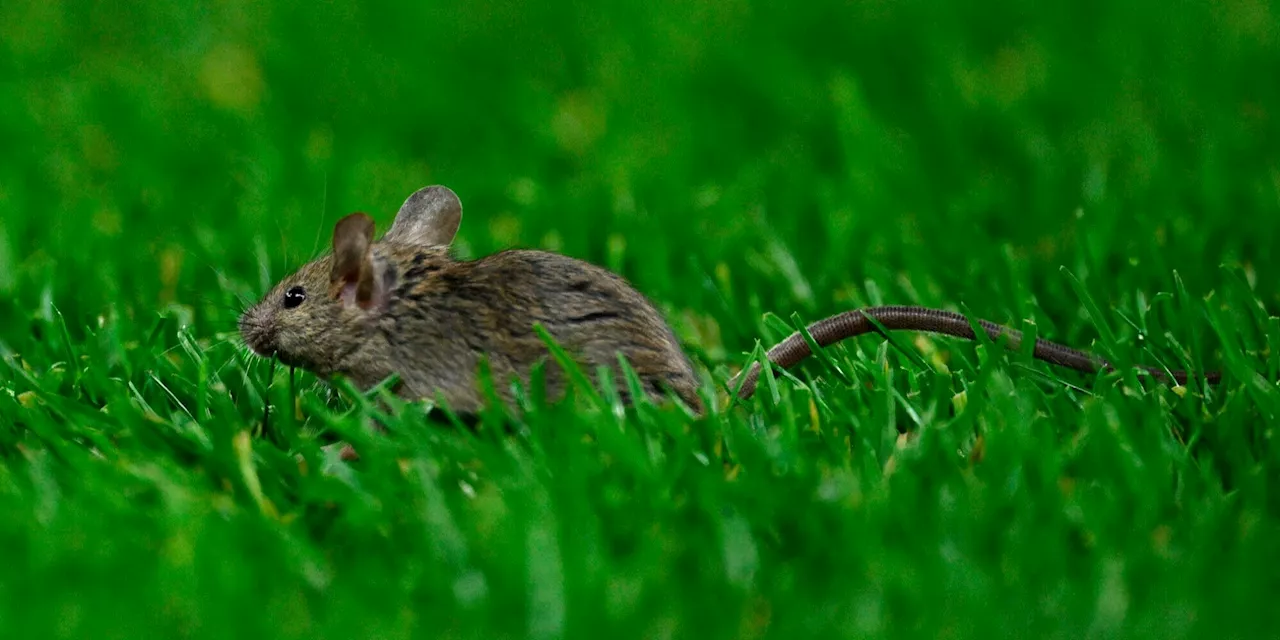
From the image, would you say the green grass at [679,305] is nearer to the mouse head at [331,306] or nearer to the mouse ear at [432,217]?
the mouse head at [331,306]

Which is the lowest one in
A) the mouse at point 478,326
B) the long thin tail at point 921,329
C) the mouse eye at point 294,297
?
the long thin tail at point 921,329

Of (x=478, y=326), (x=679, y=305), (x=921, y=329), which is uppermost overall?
(x=478, y=326)

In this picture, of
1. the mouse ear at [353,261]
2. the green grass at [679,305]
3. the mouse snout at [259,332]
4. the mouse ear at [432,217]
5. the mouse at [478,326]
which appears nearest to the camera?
the green grass at [679,305]

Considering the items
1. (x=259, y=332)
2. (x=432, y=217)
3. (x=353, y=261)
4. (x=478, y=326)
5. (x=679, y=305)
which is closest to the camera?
(x=478, y=326)

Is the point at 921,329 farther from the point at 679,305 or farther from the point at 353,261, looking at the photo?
the point at 353,261

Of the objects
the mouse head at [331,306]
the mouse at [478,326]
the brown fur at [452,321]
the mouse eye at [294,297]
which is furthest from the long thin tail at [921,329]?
the mouse eye at [294,297]

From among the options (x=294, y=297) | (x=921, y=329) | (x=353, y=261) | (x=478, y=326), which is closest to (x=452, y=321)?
(x=478, y=326)

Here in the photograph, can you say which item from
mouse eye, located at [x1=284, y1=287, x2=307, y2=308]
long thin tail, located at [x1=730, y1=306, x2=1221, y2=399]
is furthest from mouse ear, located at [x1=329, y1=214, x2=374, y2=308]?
long thin tail, located at [x1=730, y1=306, x2=1221, y2=399]

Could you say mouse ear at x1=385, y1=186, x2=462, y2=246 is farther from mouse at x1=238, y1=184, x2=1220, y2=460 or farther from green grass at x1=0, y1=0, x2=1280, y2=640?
green grass at x1=0, y1=0, x2=1280, y2=640
